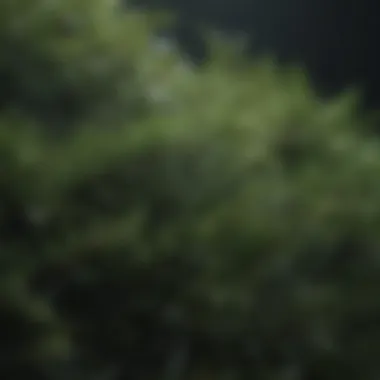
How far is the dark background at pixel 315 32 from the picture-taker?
2861 millimetres

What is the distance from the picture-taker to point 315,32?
3.00 meters

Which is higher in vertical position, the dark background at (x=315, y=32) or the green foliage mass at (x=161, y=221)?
the dark background at (x=315, y=32)

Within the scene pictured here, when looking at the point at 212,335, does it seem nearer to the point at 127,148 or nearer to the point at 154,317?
the point at 154,317

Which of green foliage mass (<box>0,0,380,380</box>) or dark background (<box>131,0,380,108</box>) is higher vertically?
dark background (<box>131,0,380,108</box>)

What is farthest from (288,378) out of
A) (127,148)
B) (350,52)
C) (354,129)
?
(350,52)

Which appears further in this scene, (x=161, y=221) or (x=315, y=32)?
(x=315, y=32)

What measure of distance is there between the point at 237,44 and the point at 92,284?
0.54 meters

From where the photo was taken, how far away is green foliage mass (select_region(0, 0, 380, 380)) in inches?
41.1

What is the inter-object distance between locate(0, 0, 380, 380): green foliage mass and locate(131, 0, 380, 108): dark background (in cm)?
155

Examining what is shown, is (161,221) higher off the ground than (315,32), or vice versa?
(315,32)

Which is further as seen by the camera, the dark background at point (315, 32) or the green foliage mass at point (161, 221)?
the dark background at point (315, 32)

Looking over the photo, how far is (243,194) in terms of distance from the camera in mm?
1164

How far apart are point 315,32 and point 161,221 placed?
200 centimetres

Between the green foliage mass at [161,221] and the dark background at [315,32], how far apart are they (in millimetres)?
1552
